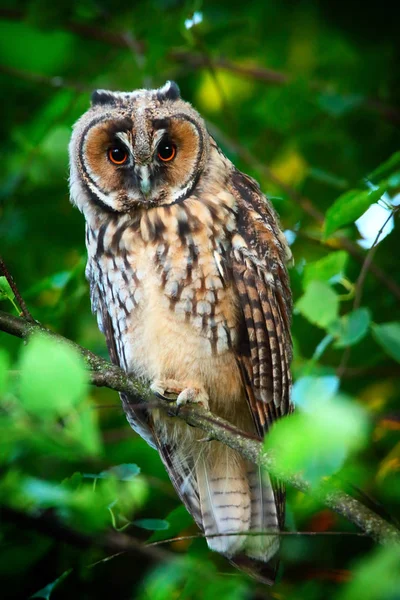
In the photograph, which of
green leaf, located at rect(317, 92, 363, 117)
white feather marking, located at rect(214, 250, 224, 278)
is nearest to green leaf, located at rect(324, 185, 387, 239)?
white feather marking, located at rect(214, 250, 224, 278)

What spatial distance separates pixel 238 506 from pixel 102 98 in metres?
1.61

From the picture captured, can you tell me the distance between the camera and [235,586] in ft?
4.35

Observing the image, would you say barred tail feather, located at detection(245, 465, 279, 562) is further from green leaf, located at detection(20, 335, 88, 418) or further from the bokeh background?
green leaf, located at detection(20, 335, 88, 418)

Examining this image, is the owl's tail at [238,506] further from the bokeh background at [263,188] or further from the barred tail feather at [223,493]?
the bokeh background at [263,188]

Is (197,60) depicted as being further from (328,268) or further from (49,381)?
(49,381)

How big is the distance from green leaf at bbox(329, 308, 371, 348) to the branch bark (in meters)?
0.39

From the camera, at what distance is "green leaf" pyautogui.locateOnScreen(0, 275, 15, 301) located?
201cm

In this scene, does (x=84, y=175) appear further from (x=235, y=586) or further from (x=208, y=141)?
(x=235, y=586)

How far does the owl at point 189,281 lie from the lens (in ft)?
8.63

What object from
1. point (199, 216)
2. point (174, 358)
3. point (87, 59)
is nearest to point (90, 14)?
point (87, 59)

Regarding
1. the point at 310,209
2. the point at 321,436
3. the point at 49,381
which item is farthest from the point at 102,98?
the point at 321,436

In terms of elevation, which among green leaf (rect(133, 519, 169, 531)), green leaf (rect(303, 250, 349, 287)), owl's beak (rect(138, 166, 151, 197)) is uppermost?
owl's beak (rect(138, 166, 151, 197))

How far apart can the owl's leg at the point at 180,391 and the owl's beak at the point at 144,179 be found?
660 mm

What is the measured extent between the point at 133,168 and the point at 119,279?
1.28 ft
